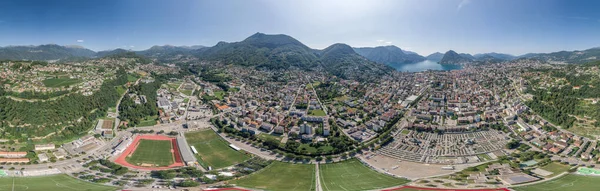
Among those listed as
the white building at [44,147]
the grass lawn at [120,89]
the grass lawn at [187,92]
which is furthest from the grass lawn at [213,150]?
the grass lawn at [120,89]

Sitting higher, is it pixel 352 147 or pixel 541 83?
pixel 541 83

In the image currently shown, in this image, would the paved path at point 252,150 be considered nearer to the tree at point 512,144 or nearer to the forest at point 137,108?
the forest at point 137,108

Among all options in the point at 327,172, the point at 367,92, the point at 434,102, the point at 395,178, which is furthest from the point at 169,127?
the point at 434,102

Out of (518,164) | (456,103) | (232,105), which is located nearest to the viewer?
(518,164)

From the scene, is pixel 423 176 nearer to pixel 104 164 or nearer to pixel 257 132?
pixel 257 132

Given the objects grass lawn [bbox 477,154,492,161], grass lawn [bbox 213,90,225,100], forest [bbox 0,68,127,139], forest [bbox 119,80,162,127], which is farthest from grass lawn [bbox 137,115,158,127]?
grass lawn [bbox 477,154,492,161]

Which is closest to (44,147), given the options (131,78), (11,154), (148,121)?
(11,154)

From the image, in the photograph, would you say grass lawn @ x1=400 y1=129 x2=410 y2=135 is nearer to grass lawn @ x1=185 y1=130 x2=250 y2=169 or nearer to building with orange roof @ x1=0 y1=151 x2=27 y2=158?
grass lawn @ x1=185 y1=130 x2=250 y2=169
